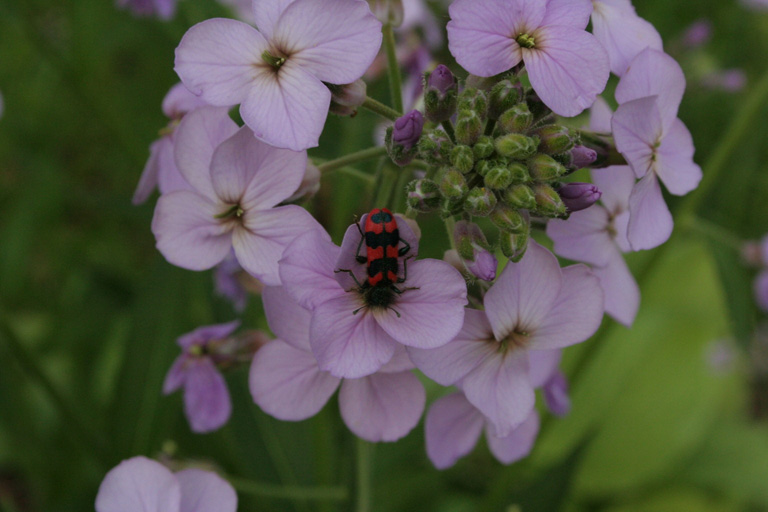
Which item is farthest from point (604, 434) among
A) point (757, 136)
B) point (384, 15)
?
point (384, 15)

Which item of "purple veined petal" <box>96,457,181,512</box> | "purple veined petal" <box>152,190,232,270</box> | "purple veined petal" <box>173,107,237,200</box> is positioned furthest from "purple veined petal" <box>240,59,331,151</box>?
"purple veined petal" <box>96,457,181,512</box>

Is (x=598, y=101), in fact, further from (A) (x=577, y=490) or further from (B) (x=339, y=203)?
(A) (x=577, y=490)

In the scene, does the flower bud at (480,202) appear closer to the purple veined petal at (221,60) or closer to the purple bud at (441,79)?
the purple bud at (441,79)

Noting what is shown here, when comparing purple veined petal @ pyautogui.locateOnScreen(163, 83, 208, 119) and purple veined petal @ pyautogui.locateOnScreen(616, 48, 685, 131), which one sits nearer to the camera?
purple veined petal @ pyautogui.locateOnScreen(616, 48, 685, 131)

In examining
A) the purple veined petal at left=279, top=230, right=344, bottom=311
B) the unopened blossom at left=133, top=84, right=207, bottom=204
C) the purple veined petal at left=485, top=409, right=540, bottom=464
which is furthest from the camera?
the purple veined petal at left=485, top=409, right=540, bottom=464

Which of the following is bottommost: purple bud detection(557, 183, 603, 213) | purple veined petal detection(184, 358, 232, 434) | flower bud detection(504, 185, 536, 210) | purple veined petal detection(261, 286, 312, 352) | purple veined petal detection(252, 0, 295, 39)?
purple veined petal detection(184, 358, 232, 434)

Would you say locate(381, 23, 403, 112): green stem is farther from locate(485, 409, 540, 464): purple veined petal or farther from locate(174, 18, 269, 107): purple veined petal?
locate(485, 409, 540, 464): purple veined petal
